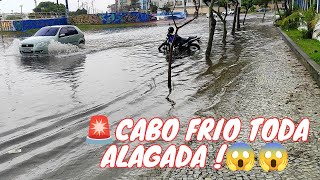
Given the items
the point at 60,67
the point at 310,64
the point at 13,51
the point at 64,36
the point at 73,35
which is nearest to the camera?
the point at 310,64

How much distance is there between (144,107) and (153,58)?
30.0 ft

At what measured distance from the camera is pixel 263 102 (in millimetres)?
8156

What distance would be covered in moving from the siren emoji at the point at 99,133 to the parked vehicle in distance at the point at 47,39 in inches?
583

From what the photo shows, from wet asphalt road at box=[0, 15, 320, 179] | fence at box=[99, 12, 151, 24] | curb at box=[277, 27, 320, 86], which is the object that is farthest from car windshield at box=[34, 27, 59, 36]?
fence at box=[99, 12, 151, 24]

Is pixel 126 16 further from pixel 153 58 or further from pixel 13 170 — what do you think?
pixel 13 170

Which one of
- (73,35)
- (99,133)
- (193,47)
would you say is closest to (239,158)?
(99,133)

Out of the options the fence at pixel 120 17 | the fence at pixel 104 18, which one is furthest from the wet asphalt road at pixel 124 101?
the fence at pixel 120 17

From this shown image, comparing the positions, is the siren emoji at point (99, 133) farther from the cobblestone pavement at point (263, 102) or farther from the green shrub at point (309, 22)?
the green shrub at point (309, 22)

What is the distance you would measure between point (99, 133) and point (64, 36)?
16303 millimetres

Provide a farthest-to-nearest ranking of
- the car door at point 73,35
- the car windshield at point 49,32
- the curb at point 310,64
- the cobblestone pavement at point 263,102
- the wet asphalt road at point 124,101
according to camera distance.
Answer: the car door at point 73,35 → the car windshield at point 49,32 → the curb at point 310,64 → the wet asphalt road at point 124,101 → the cobblestone pavement at point 263,102

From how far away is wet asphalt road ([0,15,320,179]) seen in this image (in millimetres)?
5434

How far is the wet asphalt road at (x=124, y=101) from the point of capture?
5.43m

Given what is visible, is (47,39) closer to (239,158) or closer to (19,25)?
(239,158)

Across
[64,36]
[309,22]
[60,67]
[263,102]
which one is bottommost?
[263,102]
